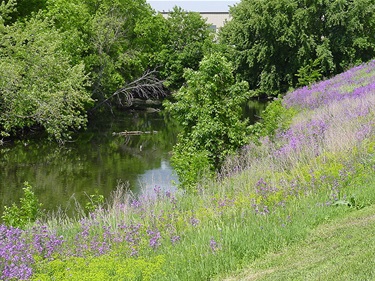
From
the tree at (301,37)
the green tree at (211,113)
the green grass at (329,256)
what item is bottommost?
the green grass at (329,256)

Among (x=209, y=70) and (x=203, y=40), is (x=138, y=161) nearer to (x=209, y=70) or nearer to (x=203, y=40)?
(x=209, y=70)

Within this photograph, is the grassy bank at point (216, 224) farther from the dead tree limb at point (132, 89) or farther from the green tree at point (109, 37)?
the dead tree limb at point (132, 89)

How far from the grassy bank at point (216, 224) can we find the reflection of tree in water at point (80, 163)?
27.2 feet

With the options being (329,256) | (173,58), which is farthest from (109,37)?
(329,256)

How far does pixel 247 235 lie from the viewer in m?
6.96

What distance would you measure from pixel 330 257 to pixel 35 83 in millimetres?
20267

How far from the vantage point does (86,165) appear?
76.6ft

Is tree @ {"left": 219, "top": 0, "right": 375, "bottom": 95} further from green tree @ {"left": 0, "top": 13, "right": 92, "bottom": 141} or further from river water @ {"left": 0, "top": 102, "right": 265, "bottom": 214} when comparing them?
green tree @ {"left": 0, "top": 13, "right": 92, "bottom": 141}

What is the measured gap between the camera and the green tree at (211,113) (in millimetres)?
14133

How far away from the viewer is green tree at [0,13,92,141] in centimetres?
2183

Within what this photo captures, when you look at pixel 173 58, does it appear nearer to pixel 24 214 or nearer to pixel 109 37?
pixel 109 37

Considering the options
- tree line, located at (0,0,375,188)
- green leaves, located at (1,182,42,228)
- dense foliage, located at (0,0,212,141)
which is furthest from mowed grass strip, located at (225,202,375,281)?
dense foliage, located at (0,0,212,141)

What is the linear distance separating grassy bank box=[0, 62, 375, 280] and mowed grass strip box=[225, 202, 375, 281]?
25 cm

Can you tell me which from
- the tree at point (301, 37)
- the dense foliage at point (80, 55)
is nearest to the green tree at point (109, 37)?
the dense foliage at point (80, 55)
